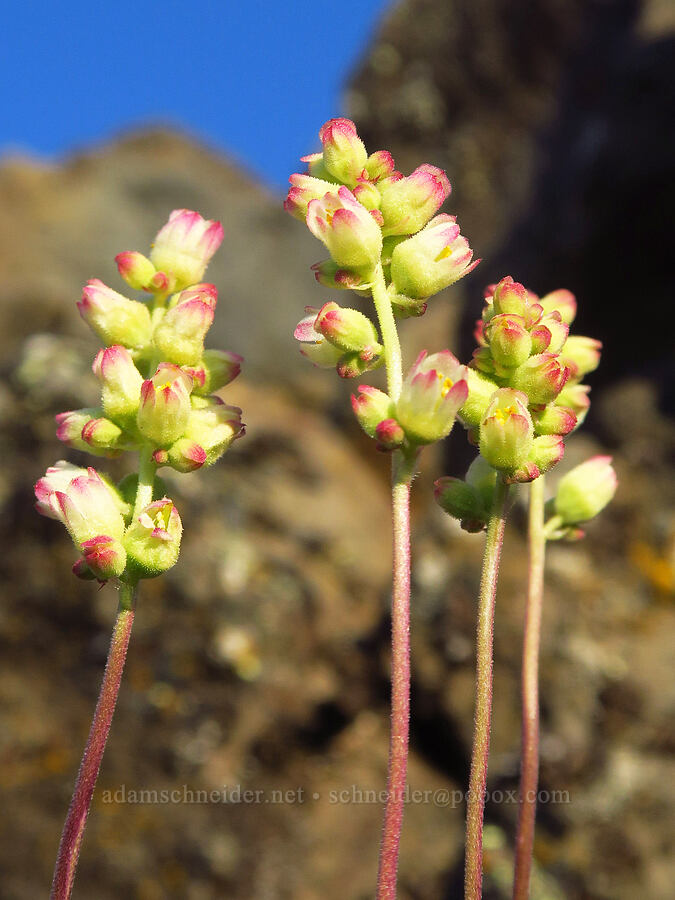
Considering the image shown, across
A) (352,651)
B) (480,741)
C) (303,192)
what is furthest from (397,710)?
(352,651)

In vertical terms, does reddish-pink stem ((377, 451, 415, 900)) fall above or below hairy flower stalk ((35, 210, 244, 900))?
below

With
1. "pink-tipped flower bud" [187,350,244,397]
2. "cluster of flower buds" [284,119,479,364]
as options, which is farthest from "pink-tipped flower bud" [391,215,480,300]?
"pink-tipped flower bud" [187,350,244,397]

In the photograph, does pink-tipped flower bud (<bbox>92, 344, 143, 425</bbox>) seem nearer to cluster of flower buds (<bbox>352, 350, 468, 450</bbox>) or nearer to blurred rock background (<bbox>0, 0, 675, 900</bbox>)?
cluster of flower buds (<bbox>352, 350, 468, 450</bbox>)

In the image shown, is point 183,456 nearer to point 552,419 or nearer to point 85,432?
point 85,432

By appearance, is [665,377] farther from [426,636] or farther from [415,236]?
[415,236]

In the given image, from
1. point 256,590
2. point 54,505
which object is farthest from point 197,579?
point 54,505
